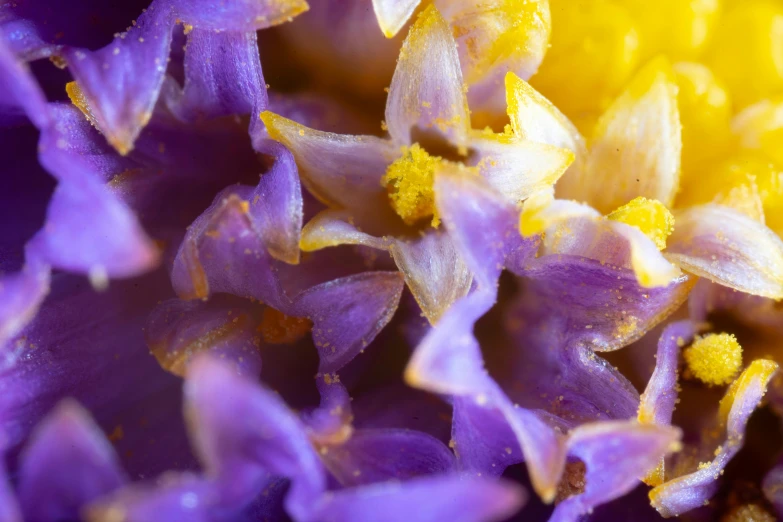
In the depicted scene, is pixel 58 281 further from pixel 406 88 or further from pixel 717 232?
pixel 717 232

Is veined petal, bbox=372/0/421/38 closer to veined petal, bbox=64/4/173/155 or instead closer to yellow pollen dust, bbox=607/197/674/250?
veined petal, bbox=64/4/173/155

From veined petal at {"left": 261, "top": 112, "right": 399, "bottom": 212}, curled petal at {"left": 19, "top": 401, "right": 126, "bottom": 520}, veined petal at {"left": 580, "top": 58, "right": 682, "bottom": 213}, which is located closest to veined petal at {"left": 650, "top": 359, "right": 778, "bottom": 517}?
veined petal at {"left": 580, "top": 58, "right": 682, "bottom": 213}

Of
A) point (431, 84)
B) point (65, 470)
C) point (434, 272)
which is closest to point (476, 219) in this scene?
point (434, 272)

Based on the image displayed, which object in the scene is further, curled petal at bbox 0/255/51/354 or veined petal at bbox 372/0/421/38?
veined petal at bbox 372/0/421/38

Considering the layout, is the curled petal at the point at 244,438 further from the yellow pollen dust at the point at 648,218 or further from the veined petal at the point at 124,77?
the yellow pollen dust at the point at 648,218

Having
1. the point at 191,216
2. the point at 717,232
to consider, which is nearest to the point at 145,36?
the point at 191,216
